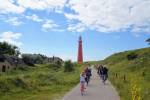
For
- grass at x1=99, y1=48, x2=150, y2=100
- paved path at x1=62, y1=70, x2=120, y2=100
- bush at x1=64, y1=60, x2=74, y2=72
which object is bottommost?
paved path at x1=62, y1=70, x2=120, y2=100

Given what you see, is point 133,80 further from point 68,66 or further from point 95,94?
point 68,66

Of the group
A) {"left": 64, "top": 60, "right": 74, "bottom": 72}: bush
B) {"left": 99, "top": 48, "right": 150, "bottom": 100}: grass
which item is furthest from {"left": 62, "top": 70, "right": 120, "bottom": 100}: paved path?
{"left": 64, "top": 60, "right": 74, "bottom": 72}: bush

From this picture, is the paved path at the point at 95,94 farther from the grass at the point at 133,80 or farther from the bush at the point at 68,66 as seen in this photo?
the bush at the point at 68,66

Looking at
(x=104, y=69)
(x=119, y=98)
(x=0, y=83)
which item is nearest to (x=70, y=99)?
(x=119, y=98)

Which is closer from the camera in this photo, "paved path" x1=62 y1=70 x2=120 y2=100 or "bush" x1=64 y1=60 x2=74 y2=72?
"paved path" x1=62 y1=70 x2=120 y2=100

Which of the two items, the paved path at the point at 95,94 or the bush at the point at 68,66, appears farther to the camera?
the bush at the point at 68,66

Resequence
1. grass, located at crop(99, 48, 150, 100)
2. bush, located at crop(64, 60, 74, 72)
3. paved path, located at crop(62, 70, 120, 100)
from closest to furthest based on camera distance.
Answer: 1. grass, located at crop(99, 48, 150, 100)
2. paved path, located at crop(62, 70, 120, 100)
3. bush, located at crop(64, 60, 74, 72)

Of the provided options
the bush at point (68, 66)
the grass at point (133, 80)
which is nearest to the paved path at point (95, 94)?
the grass at point (133, 80)

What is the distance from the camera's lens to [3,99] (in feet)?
70.5

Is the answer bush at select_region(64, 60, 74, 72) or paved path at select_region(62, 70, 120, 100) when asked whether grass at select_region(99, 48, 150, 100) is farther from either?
bush at select_region(64, 60, 74, 72)

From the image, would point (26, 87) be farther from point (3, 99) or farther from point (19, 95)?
point (3, 99)

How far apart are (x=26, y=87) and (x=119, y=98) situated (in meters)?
8.65

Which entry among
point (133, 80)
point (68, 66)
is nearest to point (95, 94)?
point (133, 80)

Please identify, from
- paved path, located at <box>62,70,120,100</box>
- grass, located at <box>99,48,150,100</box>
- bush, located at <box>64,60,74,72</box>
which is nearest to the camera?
grass, located at <box>99,48,150,100</box>
